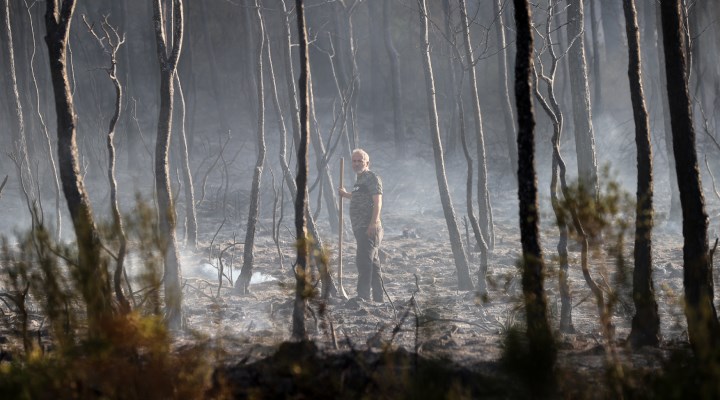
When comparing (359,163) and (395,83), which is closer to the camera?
(359,163)

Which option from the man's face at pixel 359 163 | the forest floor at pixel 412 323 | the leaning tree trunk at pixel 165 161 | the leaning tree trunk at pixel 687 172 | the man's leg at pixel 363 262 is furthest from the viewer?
the man's leg at pixel 363 262

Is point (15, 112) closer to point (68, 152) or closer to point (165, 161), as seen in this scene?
point (165, 161)

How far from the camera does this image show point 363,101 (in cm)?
2627

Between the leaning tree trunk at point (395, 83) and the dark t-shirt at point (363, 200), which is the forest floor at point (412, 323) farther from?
the leaning tree trunk at point (395, 83)

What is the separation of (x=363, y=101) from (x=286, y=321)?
1857 cm

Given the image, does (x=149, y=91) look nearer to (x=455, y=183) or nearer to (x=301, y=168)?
(x=455, y=183)

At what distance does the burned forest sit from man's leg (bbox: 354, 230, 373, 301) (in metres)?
0.03

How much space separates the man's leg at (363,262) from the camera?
31.3ft

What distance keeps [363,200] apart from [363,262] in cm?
77

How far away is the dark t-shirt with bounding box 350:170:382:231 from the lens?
31.0 ft

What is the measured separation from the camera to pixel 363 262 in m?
9.73

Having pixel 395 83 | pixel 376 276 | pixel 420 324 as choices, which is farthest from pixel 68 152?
pixel 395 83

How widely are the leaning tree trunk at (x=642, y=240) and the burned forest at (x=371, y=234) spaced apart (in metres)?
0.02

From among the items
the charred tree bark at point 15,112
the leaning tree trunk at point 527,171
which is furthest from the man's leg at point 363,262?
the charred tree bark at point 15,112
